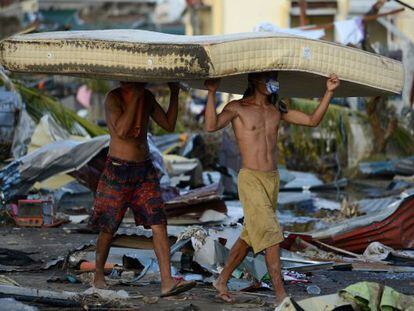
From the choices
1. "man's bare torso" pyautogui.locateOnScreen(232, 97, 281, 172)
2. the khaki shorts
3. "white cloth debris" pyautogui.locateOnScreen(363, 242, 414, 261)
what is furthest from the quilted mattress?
"white cloth debris" pyautogui.locateOnScreen(363, 242, 414, 261)

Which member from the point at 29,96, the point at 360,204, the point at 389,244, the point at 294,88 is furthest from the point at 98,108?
the point at 294,88

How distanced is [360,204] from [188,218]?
309 cm

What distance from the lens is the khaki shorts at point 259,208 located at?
278 inches

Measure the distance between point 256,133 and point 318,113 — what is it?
0.46 meters

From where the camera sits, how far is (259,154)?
7258 millimetres

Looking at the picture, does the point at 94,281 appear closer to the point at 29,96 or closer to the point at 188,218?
the point at 188,218

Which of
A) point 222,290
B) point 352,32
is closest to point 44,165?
point 222,290

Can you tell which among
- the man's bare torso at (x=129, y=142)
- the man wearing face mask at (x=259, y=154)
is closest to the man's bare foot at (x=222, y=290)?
the man wearing face mask at (x=259, y=154)

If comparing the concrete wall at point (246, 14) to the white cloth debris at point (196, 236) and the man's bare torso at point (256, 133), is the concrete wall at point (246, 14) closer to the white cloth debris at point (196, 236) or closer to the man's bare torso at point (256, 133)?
the white cloth debris at point (196, 236)

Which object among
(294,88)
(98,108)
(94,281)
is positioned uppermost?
(294,88)

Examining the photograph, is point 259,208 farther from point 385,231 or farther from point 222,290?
point 385,231

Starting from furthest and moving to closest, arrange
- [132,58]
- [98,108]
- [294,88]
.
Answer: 1. [98,108]
2. [294,88]
3. [132,58]

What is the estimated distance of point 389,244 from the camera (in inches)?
400

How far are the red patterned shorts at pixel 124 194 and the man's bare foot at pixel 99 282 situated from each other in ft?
1.19
